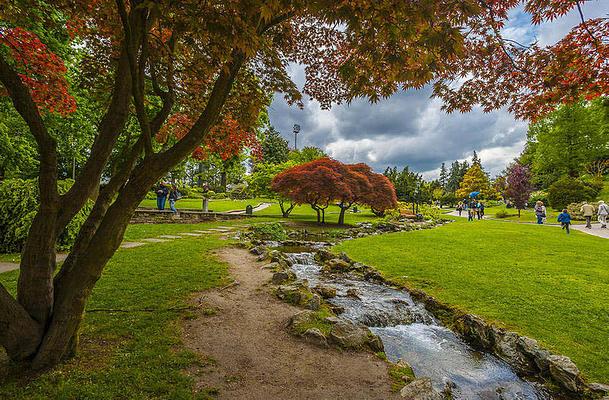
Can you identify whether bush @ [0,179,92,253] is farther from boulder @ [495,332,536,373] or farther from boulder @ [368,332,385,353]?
boulder @ [495,332,536,373]

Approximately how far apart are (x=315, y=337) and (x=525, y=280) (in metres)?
5.38

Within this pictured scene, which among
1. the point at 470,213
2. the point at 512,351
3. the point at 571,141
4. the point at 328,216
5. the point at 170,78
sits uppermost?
the point at 571,141

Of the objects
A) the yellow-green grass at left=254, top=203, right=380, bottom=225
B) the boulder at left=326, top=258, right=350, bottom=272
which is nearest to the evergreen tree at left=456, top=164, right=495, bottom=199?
the yellow-green grass at left=254, top=203, right=380, bottom=225

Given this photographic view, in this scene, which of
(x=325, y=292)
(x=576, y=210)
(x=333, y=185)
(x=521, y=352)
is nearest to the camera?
(x=521, y=352)

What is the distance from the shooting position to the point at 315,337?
3818mm

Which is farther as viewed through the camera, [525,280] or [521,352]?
[525,280]

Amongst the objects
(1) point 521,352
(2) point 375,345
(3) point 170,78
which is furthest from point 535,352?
(3) point 170,78

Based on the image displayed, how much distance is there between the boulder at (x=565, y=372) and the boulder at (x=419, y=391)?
5.13ft

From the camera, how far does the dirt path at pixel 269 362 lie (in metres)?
2.81

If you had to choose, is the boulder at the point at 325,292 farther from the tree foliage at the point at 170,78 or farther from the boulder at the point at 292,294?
the tree foliage at the point at 170,78

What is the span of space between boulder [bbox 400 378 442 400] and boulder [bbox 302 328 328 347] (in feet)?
3.62

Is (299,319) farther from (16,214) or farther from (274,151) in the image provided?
(274,151)

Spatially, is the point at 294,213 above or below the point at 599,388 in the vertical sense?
above

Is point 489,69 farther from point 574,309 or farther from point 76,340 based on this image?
point 76,340
